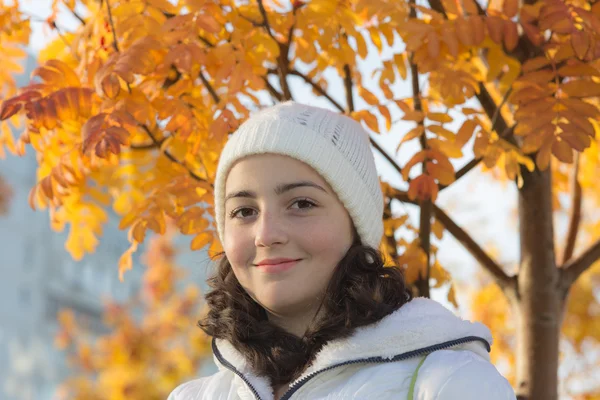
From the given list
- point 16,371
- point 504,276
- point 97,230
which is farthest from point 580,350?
point 16,371

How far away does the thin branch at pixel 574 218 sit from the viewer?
150 inches

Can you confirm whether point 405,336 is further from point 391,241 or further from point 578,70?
point 391,241

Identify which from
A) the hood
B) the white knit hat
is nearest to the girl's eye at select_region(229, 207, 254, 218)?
the white knit hat

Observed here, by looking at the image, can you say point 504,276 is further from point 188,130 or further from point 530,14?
point 188,130

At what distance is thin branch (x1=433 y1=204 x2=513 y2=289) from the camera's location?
139 inches

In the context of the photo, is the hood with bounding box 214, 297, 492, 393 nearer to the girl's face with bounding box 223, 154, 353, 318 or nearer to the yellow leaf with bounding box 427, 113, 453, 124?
the girl's face with bounding box 223, 154, 353, 318

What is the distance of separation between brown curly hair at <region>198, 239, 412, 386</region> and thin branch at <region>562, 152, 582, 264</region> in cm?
195

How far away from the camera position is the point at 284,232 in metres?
1.97

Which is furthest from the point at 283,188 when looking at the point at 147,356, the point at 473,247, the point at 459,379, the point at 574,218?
the point at 147,356

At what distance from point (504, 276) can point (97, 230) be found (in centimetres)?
197

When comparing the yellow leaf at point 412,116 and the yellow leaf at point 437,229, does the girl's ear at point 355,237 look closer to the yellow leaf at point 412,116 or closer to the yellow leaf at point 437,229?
the yellow leaf at point 412,116

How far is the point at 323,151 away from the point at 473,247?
67.0 inches

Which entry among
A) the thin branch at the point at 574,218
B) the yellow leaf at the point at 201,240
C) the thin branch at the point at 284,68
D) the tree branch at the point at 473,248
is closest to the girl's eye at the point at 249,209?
the yellow leaf at the point at 201,240

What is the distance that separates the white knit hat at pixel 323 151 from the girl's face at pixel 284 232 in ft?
0.09
